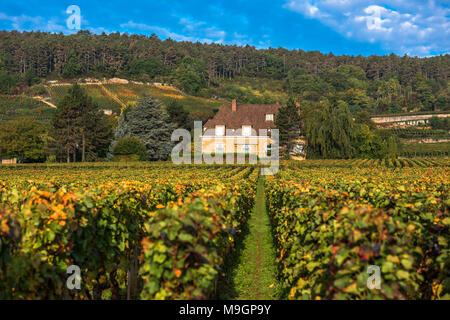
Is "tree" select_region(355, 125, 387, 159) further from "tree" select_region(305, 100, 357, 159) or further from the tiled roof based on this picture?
the tiled roof

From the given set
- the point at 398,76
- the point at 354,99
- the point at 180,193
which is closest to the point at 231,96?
the point at 354,99

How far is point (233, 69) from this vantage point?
151375mm

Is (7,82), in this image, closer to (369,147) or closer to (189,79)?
(189,79)

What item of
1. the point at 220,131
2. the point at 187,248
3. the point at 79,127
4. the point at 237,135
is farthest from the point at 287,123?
the point at 187,248

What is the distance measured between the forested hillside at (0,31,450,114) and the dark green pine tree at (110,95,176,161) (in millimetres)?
63095

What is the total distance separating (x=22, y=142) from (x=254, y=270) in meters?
47.6

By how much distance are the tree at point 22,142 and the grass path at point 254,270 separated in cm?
4420

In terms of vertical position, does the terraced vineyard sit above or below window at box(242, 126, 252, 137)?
above

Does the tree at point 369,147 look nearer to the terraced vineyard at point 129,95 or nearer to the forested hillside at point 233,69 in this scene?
the terraced vineyard at point 129,95

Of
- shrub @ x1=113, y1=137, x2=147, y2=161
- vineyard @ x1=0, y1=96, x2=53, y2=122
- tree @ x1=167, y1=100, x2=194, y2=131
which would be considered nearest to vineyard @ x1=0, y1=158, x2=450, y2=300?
shrub @ x1=113, y1=137, x2=147, y2=161

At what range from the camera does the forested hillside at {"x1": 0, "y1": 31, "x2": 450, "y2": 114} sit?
4624 inches

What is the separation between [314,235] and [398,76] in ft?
535

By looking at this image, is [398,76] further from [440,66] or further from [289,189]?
[289,189]

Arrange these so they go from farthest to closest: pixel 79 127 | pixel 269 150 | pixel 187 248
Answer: pixel 269 150, pixel 79 127, pixel 187 248
